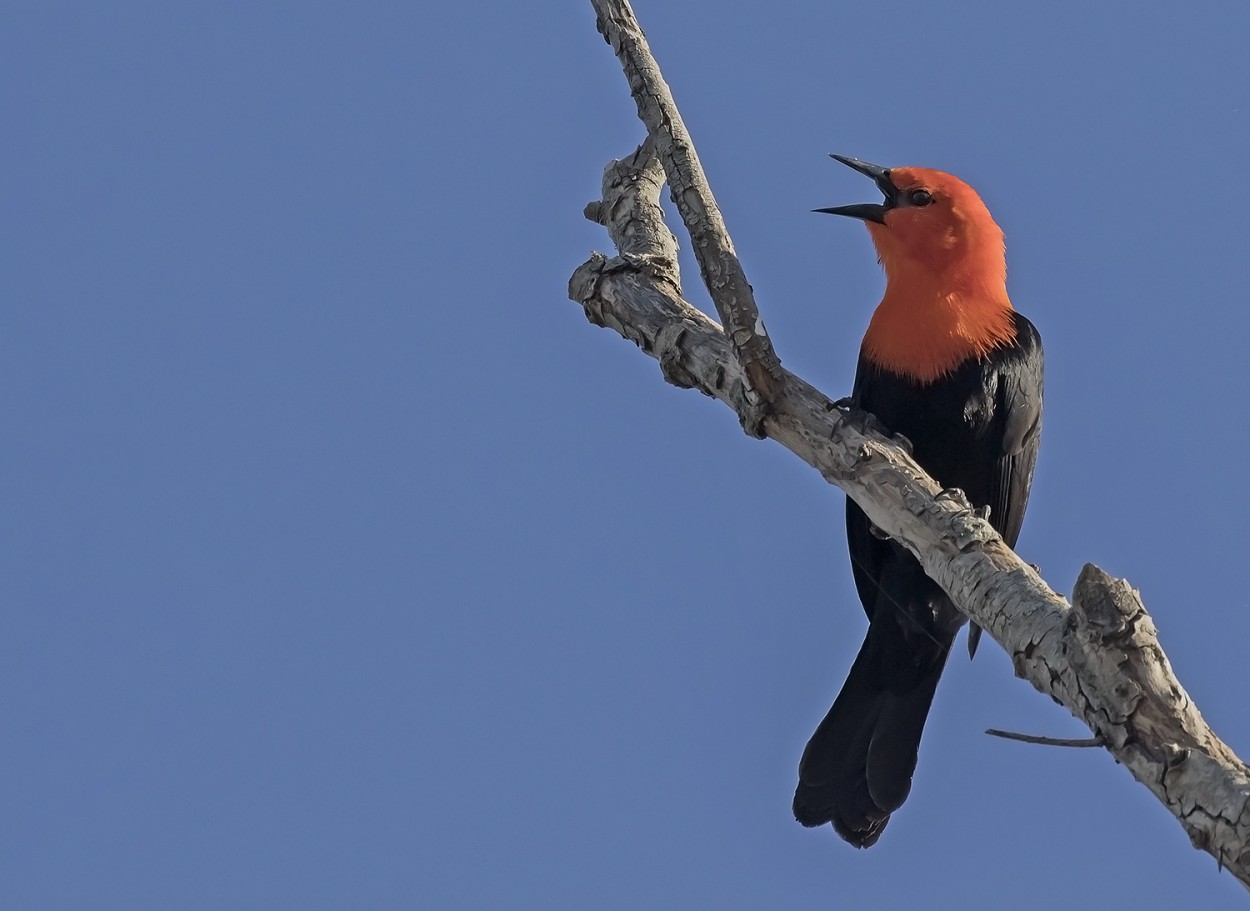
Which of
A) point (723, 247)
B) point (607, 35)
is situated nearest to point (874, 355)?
point (723, 247)

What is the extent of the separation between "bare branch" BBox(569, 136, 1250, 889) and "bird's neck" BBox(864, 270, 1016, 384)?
38.4 inches

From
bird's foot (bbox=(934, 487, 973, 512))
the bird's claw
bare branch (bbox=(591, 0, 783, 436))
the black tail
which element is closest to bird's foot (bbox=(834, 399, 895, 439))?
the bird's claw

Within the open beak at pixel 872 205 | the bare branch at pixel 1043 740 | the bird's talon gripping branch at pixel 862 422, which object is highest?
the open beak at pixel 872 205

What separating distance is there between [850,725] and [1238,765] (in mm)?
2916

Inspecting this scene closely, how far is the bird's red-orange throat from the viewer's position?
6.14 metres

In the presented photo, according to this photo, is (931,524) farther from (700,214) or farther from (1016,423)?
(1016,423)

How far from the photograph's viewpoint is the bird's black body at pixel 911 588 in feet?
20.1

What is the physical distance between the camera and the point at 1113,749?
3.76 m

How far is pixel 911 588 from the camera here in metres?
6.51

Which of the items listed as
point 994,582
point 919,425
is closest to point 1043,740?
point 994,582

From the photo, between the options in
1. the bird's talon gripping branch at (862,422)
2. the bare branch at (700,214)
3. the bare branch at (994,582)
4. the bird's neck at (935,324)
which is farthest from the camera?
the bird's neck at (935,324)

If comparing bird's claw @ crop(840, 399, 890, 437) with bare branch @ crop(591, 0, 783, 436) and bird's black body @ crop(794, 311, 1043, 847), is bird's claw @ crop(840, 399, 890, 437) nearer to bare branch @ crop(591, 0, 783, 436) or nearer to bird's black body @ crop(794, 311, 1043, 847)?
bare branch @ crop(591, 0, 783, 436)

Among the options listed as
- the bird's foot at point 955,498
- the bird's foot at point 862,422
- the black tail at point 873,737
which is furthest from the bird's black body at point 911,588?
the bird's foot at point 955,498

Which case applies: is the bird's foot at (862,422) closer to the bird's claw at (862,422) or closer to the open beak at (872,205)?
the bird's claw at (862,422)
